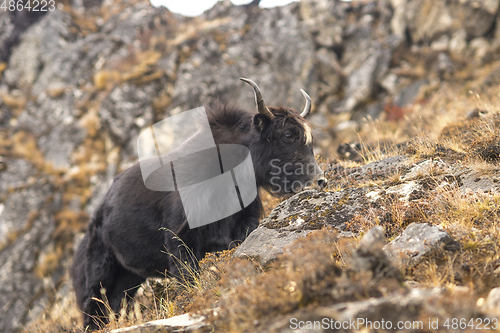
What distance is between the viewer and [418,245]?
2492 millimetres

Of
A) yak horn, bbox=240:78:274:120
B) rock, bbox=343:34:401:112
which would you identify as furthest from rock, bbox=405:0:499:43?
yak horn, bbox=240:78:274:120

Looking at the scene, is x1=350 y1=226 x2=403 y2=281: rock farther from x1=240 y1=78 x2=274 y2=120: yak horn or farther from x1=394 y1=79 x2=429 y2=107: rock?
x1=394 y1=79 x2=429 y2=107: rock

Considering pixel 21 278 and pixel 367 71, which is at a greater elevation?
pixel 367 71

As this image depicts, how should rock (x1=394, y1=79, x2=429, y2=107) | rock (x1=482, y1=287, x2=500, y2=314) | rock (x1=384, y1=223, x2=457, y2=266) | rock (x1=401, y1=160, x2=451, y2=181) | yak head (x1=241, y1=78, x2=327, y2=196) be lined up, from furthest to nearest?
rock (x1=394, y1=79, x2=429, y2=107)
yak head (x1=241, y1=78, x2=327, y2=196)
rock (x1=401, y1=160, x2=451, y2=181)
rock (x1=384, y1=223, x2=457, y2=266)
rock (x1=482, y1=287, x2=500, y2=314)

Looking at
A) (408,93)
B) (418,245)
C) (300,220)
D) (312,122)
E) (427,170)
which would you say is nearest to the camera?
(418,245)

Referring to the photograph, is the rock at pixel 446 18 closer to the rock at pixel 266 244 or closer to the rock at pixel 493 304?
the rock at pixel 266 244

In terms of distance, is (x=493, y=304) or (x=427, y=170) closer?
(x=493, y=304)

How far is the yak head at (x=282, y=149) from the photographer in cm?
479

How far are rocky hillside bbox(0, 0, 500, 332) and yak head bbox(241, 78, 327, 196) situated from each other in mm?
663

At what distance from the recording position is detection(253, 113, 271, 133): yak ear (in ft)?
16.0

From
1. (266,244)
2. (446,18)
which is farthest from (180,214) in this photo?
(446,18)

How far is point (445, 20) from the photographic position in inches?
805

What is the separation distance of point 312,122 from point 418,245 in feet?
56.9

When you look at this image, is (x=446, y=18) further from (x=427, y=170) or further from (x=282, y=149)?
(x=282, y=149)
